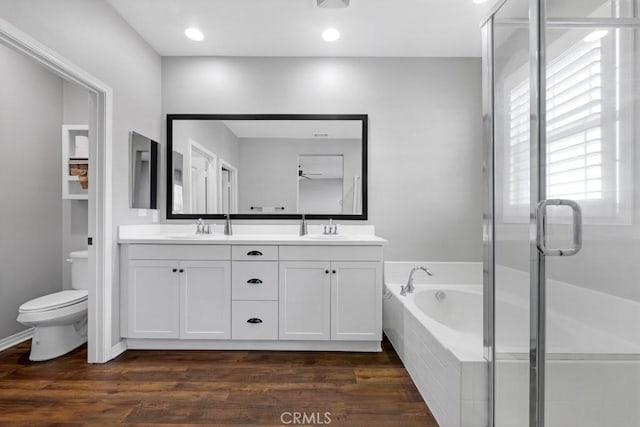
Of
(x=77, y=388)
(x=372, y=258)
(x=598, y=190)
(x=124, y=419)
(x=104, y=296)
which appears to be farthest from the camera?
(x=372, y=258)

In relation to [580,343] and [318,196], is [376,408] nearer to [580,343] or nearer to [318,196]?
[580,343]

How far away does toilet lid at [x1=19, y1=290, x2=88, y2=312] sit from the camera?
2240mm

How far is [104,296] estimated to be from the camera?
2.30m

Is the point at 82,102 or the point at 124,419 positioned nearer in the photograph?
the point at 124,419

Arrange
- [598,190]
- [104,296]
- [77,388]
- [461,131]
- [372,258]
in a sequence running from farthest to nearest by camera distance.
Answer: [461,131], [372,258], [104,296], [77,388], [598,190]

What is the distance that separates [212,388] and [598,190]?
2.02 meters

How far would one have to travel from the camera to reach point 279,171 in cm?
299

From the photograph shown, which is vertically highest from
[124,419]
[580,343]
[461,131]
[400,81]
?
[400,81]

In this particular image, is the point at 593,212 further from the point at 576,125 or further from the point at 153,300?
the point at 153,300

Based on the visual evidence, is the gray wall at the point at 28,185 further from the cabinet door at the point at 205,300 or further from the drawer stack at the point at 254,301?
the drawer stack at the point at 254,301

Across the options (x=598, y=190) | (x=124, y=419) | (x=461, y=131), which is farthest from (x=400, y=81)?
(x=124, y=419)

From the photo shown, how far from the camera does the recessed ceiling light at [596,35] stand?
40.5 inches

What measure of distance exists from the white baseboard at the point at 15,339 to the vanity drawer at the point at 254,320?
1.68 m

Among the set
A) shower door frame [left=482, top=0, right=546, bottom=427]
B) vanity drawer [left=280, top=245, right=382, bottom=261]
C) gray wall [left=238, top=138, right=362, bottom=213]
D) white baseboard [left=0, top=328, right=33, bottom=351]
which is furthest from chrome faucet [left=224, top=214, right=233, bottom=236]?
shower door frame [left=482, top=0, right=546, bottom=427]
